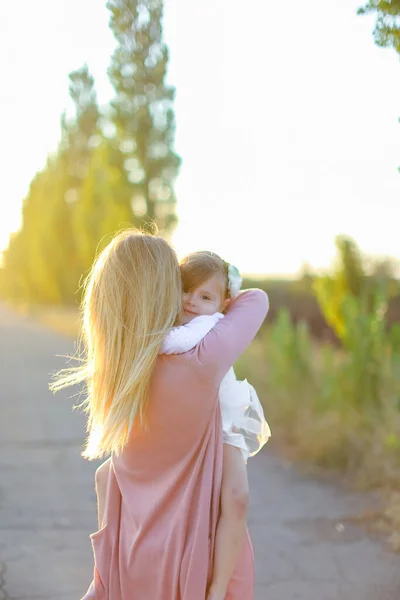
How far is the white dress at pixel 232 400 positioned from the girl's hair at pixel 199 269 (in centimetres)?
13

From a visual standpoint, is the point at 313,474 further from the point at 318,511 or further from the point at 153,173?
the point at 153,173

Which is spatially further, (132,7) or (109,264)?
(132,7)

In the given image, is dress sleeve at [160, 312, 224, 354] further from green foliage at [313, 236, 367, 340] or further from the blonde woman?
green foliage at [313, 236, 367, 340]

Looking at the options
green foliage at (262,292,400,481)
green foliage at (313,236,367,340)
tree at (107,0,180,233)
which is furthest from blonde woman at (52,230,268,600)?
tree at (107,0,180,233)

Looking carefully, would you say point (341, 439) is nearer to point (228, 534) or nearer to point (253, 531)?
point (253, 531)

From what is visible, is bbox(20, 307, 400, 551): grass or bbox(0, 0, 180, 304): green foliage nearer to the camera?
bbox(20, 307, 400, 551): grass

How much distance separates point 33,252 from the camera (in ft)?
104

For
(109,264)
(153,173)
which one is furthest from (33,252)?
(109,264)

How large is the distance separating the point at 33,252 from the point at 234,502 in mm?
30430

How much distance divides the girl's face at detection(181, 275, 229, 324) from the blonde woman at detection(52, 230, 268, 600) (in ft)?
0.20

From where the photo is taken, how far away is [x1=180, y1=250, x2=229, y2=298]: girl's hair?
232cm

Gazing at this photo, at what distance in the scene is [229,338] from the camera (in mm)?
2193

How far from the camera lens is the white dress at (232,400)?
218 cm

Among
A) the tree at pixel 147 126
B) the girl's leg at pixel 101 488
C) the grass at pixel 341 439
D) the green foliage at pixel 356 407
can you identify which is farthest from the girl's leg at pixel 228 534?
the tree at pixel 147 126
